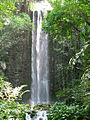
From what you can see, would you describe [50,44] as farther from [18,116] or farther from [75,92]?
[18,116]

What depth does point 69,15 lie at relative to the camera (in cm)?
554

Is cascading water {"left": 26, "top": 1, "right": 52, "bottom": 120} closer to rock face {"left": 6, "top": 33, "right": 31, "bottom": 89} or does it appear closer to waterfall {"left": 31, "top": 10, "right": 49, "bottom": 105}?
waterfall {"left": 31, "top": 10, "right": 49, "bottom": 105}

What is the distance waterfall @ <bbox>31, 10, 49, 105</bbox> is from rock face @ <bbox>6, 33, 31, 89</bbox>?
495mm

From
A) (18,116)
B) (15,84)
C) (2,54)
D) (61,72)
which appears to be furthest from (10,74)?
(18,116)

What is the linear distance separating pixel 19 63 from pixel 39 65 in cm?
160

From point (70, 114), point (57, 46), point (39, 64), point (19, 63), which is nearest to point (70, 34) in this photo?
point (70, 114)

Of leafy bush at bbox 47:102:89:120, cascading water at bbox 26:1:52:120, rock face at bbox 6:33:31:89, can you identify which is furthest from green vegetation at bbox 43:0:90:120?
rock face at bbox 6:33:31:89

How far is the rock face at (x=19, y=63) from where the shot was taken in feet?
32.4

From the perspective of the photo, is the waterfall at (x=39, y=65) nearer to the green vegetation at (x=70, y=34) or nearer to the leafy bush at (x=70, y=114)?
the green vegetation at (x=70, y=34)

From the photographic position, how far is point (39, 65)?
1109 centimetres

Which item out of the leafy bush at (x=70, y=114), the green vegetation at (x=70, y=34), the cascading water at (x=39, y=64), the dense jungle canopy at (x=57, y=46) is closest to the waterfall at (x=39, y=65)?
the cascading water at (x=39, y=64)

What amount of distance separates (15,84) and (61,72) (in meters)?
3.22

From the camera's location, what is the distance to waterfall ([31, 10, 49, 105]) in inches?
405

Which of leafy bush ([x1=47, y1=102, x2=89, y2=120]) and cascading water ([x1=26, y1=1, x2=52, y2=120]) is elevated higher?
cascading water ([x1=26, y1=1, x2=52, y2=120])
